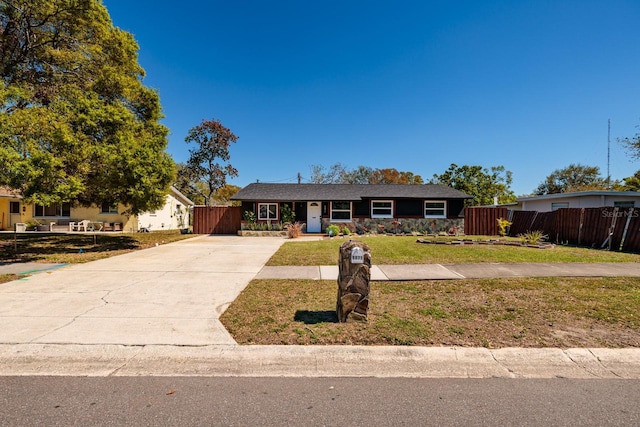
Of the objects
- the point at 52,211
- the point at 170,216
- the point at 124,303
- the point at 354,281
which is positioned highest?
the point at 52,211

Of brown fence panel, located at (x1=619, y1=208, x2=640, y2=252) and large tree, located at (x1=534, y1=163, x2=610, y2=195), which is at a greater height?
large tree, located at (x1=534, y1=163, x2=610, y2=195)

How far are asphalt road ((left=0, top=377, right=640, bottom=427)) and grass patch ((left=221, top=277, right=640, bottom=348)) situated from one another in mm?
775

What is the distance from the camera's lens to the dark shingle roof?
2139 centimetres

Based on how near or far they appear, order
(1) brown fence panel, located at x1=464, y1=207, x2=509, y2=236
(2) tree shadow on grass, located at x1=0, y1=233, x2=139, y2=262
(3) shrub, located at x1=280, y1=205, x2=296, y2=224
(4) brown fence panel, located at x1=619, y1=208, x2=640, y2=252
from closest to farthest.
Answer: (2) tree shadow on grass, located at x1=0, y1=233, x2=139, y2=262 < (4) brown fence panel, located at x1=619, y1=208, x2=640, y2=252 < (1) brown fence panel, located at x1=464, y1=207, x2=509, y2=236 < (3) shrub, located at x1=280, y1=205, x2=296, y2=224

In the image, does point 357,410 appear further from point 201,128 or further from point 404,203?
point 201,128

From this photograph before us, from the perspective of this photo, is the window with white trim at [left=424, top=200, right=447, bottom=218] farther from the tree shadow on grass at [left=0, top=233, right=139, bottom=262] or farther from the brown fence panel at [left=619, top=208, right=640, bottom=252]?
the tree shadow on grass at [left=0, top=233, right=139, bottom=262]

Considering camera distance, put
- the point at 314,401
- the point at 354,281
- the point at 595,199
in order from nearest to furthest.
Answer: the point at 314,401 → the point at 354,281 → the point at 595,199

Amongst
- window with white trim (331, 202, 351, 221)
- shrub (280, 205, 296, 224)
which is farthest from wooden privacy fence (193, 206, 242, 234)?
window with white trim (331, 202, 351, 221)

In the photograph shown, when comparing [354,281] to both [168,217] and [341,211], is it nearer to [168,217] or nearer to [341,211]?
[341,211]

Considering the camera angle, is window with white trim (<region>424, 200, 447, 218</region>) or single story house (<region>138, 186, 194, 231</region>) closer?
window with white trim (<region>424, 200, 447, 218</region>)

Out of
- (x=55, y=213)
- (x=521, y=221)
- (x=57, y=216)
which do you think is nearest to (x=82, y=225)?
(x=57, y=216)

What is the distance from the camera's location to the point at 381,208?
2219cm

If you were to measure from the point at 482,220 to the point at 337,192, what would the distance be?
1056cm

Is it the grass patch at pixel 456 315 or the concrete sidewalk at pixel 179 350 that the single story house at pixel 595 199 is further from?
the concrete sidewalk at pixel 179 350
